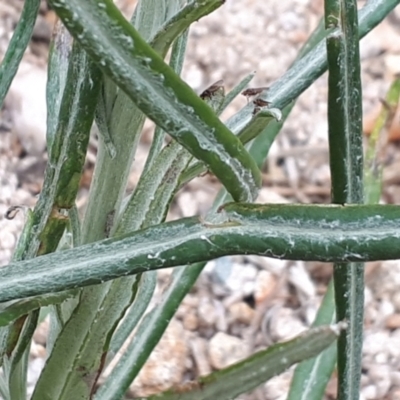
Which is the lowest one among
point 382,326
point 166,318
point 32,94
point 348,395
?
point 348,395

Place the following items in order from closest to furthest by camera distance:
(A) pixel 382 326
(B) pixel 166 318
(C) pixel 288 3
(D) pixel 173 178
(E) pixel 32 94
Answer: (D) pixel 173 178 → (B) pixel 166 318 → (A) pixel 382 326 → (E) pixel 32 94 → (C) pixel 288 3

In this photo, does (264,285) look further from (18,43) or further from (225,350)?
(18,43)

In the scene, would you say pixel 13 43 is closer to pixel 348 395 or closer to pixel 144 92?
pixel 144 92

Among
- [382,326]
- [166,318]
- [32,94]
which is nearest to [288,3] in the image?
[32,94]

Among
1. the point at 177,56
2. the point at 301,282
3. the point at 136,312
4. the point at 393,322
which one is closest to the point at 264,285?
the point at 301,282

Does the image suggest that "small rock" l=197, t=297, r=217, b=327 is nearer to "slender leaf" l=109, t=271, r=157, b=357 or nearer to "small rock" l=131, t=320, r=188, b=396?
"small rock" l=131, t=320, r=188, b=396

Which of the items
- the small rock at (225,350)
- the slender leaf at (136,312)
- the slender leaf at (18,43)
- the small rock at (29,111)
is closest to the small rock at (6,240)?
the small rock at (29,111)

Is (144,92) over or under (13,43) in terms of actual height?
under
